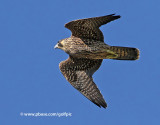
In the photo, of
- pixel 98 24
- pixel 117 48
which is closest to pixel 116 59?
pixel 117 48

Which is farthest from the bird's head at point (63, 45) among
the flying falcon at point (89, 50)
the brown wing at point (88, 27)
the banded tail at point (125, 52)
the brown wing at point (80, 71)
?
the banded tail at point (125, 52)

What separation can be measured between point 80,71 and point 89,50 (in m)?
1.10

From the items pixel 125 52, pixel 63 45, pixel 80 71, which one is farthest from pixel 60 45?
pixel 125 52

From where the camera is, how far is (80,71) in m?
Result: 14.5

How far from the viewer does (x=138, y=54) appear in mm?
13711

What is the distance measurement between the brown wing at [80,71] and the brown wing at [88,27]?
100cm

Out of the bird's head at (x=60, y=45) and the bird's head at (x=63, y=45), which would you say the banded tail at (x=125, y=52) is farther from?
the bird's head at (x=60, y=45)

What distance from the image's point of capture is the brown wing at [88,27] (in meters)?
13.2

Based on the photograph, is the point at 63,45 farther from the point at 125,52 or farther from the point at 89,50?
the point at 125,52

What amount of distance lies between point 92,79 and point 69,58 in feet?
3.41

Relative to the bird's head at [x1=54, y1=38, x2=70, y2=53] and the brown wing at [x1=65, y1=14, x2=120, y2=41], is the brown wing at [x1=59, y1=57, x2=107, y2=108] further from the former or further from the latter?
the brown wing at [x1=65, y1=14, x2=120, y2=41]

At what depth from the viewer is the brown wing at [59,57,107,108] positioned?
1415 cm

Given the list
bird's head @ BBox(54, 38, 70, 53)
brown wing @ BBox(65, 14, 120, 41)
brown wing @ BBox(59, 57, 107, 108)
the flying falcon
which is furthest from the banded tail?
bird's head @ BBox(54, 38, 70, 53)

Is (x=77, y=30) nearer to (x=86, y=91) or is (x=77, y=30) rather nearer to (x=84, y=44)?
(x=84, y=44)
